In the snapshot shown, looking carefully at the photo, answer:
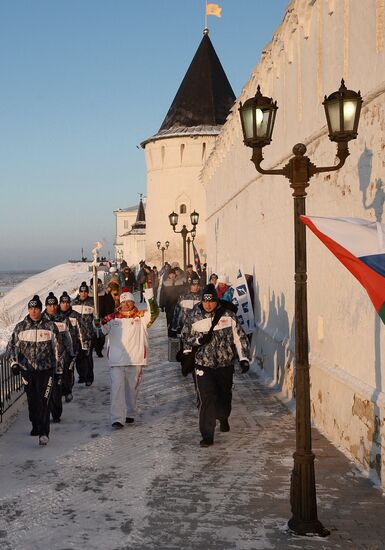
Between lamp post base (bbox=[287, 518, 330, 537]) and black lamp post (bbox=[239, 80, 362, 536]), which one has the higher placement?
black lamp post (bbox=[239, 80, 362, 536])

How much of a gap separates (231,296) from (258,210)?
180 cm

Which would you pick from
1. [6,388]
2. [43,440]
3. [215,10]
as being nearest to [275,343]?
[6,388]

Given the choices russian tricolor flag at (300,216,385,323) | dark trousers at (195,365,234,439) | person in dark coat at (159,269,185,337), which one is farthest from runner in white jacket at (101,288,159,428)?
person in dark coat at (159,269,185,337)

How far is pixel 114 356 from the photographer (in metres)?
9.23

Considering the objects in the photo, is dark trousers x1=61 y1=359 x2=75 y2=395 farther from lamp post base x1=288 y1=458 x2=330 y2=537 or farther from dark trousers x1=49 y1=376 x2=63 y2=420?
lamp post base x1=288 y1=458 x2=330 y2=537

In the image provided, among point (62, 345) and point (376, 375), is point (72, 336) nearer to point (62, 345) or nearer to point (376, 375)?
point (62, 345)

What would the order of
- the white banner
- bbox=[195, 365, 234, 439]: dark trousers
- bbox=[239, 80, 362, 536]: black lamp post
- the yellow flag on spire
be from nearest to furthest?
1. bbox=[239, 80, 362, 536]: black lamp post
2. bbox=[195, 365, 234, 439]: dark trousers
3. the white banner
4. the yellow flag on spire

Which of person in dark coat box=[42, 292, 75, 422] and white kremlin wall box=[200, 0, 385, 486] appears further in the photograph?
person in dark coat box=[42, 292, 75, 422]

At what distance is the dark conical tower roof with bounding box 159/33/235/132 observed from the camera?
46.2 metres

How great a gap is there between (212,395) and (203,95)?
40.6 meters

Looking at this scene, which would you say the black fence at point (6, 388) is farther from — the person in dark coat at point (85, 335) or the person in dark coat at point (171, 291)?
the person in dark coat at point (171, 291)

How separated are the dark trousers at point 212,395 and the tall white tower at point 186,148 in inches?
1442

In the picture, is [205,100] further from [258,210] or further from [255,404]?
[255,404]

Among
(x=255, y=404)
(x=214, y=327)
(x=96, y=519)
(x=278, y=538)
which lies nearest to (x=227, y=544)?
(x=278, y=538)
